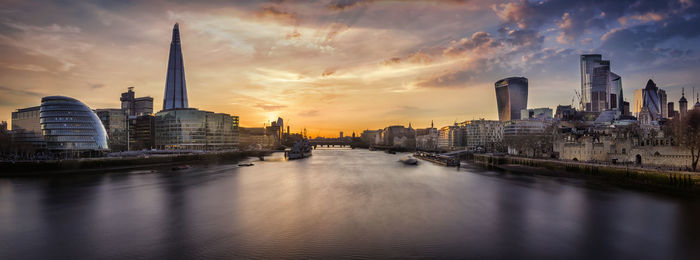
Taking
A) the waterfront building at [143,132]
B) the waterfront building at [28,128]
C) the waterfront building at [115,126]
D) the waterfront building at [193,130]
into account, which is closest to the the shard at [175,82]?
the waterfront building at [143,132]

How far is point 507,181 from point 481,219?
83.2 ft

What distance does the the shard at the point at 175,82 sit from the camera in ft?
562

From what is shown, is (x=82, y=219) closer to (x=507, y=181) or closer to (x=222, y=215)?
(x=222, y=215)

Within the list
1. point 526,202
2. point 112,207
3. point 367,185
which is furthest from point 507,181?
point 112,207

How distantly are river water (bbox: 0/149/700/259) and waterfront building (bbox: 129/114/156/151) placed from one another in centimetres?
10474

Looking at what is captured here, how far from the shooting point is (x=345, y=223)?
81.0ft

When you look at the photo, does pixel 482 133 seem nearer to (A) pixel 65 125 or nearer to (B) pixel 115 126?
(B) pixel 115 126

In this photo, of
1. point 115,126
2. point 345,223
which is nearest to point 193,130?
point 115,126

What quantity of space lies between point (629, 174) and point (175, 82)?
596 feet

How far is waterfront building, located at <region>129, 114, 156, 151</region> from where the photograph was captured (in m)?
138

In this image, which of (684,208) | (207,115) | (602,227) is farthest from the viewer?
(207,115)

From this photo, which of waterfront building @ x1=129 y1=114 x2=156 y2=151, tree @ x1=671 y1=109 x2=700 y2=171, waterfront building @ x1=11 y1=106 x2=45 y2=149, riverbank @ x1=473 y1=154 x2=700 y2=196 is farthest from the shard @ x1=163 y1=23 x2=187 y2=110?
tree @ x1=671 y1=109 x2=700 y2=171

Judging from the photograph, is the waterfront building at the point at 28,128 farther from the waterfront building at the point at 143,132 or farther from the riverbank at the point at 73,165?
the waterfront building at the point at 143,132

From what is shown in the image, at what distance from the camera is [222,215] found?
27.6 meters
